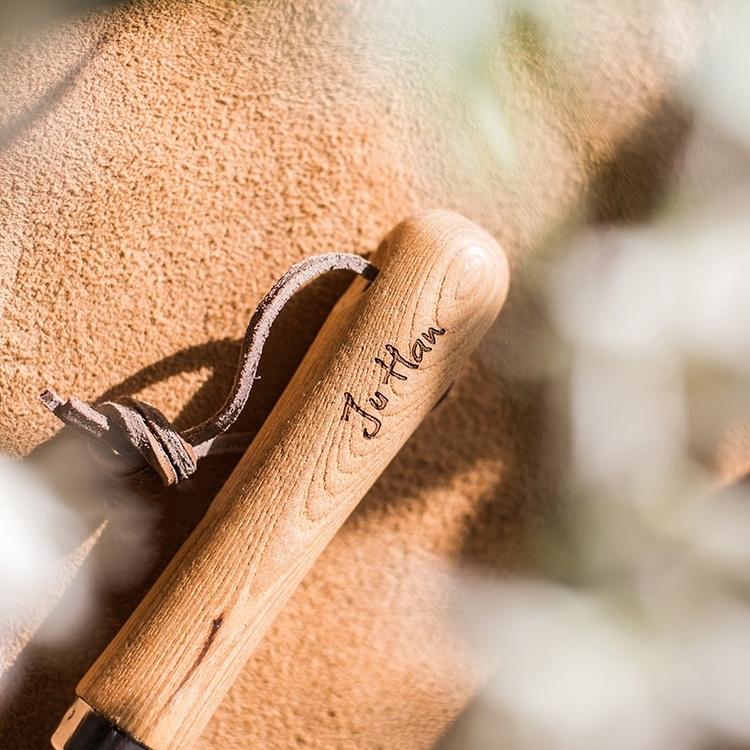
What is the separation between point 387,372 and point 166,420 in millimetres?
154

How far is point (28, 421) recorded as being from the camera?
58 cm

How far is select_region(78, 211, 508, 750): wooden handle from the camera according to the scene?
507mm

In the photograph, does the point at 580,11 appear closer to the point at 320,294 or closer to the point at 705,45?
the point at 705,45

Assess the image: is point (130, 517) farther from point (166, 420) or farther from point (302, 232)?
point (302, 232)

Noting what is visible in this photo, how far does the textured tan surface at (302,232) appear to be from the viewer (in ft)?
1.93

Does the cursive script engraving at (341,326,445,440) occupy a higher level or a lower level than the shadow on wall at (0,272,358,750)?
higher

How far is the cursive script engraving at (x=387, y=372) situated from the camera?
0.53 meters

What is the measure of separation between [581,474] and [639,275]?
168 millimetres

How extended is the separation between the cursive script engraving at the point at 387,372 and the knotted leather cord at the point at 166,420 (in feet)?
0.22

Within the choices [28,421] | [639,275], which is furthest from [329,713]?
[639,275]

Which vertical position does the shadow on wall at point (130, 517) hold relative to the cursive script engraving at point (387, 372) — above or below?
below

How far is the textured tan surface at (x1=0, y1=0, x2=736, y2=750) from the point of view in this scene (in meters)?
0.59

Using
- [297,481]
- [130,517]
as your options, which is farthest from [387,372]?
[130,517]

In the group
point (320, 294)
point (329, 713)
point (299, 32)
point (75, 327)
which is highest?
point (299, 32)
